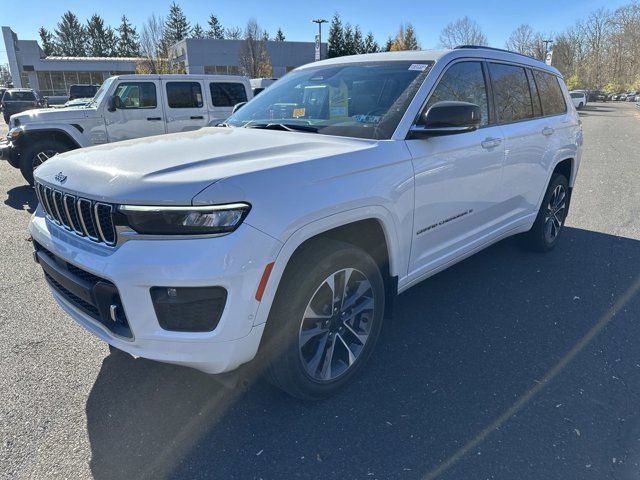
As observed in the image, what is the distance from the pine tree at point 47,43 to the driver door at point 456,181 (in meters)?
92.1

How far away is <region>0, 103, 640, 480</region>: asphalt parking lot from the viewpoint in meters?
2.27

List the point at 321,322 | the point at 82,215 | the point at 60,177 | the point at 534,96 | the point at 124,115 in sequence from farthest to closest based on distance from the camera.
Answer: the point at 124,115
the point at 534,96
the point at 321,322
the point at 60,177
the point at 82,215

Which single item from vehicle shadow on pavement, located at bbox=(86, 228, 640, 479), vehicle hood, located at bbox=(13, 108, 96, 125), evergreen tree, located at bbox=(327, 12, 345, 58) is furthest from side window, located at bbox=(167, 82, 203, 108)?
evergreen tree, located at bbox=(327, 12, 345, 58)

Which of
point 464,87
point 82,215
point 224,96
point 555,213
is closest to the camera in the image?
point 82,215

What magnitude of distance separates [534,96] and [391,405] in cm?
326

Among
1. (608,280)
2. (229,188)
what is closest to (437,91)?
(229,188)

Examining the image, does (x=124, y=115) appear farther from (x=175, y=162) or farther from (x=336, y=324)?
(x=336, y=324)

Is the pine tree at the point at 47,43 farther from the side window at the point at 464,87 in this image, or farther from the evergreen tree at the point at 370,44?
the side window at the point at 464,87

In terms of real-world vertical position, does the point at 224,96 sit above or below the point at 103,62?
below

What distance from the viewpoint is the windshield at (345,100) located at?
293 cm

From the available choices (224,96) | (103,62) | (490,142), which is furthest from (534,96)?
(103,62)

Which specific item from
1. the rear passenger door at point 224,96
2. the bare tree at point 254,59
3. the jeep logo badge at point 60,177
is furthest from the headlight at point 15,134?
the bare tree at point 254,59

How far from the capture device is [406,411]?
262cm

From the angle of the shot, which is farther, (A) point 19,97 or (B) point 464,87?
(A) point 19,97
